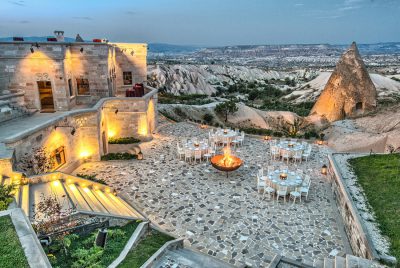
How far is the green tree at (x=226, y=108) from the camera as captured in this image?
36.9 m

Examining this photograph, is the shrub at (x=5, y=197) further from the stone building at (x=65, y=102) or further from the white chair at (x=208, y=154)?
the white chair at (x=208, y=154)

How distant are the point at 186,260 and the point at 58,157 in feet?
36.5

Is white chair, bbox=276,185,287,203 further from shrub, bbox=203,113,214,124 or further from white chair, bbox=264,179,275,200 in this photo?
shrub, bbox=203,113,214,124

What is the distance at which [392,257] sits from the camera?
8.21 metres

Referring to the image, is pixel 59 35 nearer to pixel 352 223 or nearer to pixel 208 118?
pixel 208 118

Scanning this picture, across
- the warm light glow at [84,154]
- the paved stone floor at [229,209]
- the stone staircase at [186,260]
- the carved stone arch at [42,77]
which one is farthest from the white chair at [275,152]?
the carved stone arch at [42,77]

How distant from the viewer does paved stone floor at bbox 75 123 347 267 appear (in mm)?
10367

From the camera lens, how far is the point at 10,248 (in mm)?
6879

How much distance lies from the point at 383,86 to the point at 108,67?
54904mm

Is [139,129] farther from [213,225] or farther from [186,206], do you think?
[213,225]

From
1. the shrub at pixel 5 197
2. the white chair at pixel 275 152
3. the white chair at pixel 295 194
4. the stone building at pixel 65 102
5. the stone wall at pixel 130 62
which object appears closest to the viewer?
the shrub at pixel 5 197

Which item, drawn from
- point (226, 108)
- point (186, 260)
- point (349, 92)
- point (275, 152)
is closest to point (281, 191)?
point (275, 152)

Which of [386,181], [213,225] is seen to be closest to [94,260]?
[213,225]

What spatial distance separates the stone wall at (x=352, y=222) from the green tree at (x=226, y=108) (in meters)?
22.8
